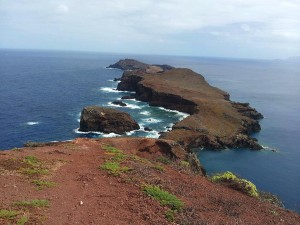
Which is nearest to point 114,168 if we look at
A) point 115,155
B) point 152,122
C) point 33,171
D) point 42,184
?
point 115,155

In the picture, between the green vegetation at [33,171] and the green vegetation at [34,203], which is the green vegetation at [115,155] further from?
the green vegetation at [34,203]

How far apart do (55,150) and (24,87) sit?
122186mm

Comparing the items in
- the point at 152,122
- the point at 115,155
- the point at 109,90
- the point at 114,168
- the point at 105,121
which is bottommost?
the point at 152,122

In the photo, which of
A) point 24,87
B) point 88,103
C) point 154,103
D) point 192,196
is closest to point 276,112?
point 154,103

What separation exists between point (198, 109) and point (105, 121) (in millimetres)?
29179

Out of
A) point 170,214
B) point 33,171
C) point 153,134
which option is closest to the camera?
point 170,214

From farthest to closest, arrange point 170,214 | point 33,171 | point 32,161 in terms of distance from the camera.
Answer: point 32,161 → point 33,171 → point 170,214

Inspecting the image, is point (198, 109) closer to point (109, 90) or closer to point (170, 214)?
point (109, 90)

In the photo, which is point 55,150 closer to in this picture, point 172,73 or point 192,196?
point 192,196

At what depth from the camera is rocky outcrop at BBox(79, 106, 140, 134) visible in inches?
3157

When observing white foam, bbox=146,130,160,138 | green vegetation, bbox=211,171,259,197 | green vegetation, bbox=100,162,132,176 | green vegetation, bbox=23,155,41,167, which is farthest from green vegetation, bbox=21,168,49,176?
white foam, bbox=146,130,160,138

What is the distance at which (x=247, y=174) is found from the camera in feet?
204

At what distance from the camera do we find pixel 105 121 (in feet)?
268

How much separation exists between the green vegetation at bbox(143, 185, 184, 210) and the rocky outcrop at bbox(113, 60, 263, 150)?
169 feet
